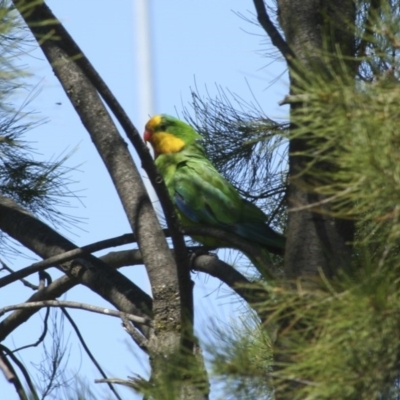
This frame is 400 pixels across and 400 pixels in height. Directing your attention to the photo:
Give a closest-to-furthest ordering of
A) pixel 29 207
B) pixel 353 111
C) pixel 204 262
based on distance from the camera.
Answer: pixel 353 111
pixel 204 262
pixel 29 207

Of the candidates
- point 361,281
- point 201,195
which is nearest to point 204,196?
point 201,195

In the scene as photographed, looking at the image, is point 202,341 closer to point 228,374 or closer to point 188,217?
point 228,374

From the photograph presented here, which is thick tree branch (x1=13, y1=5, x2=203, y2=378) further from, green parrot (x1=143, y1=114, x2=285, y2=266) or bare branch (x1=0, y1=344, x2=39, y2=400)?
green parrot (x1=143, y1=114, x2=285, y2=266)

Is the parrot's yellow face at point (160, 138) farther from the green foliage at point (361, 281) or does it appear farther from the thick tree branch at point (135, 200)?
the green foliage at point (361, 281)

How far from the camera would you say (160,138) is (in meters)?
3.63

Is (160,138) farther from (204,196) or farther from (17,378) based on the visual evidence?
(17,378)

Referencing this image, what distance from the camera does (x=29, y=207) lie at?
272 centimetres

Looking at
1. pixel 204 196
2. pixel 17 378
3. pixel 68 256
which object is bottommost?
pixel 17 378

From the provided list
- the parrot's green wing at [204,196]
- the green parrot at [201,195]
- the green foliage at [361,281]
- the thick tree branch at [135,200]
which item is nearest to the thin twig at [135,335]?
the thick tree branch at [135,200]

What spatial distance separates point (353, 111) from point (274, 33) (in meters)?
0.68

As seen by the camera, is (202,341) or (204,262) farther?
(204,262)

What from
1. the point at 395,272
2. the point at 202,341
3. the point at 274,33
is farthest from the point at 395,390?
the point at 274,33

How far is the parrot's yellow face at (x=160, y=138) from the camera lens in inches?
139

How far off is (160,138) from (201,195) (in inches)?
19.6
